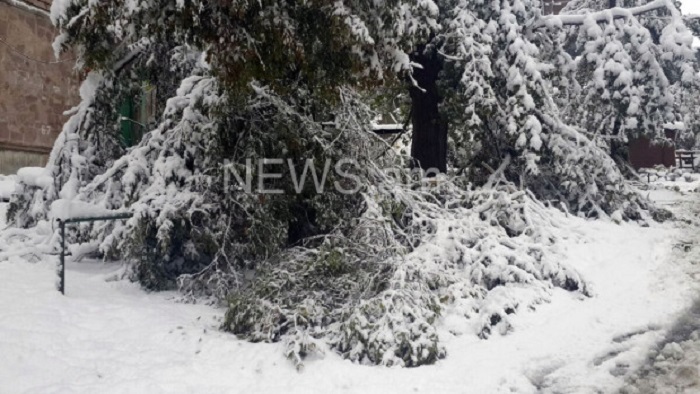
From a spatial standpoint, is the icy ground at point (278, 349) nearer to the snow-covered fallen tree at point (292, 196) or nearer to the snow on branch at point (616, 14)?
the snow-covered fallen tree at point (292, 196)

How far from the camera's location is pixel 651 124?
10836mm

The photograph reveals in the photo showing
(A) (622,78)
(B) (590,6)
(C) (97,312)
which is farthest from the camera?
(B) (590,6)

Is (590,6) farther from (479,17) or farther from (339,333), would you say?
(339,333)

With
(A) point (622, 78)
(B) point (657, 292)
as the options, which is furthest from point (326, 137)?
(A) point (622, 78)

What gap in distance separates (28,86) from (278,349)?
10484mm

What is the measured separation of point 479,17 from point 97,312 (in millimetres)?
6992

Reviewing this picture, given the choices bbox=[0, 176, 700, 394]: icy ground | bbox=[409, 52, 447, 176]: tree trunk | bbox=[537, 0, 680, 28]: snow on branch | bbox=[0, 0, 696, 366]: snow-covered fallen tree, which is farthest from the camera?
bbox=[537, 0, 680, 28]: snow on branch

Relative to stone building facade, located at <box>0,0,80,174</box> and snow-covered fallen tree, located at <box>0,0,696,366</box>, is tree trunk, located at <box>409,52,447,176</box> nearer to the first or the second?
snow-covered fallen tree, located at <box>0,0,696,366</box>

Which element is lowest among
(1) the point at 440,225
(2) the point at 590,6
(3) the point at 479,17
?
(1) the point at 440,225

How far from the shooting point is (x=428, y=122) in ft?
32.9

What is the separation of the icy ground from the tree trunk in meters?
4.14

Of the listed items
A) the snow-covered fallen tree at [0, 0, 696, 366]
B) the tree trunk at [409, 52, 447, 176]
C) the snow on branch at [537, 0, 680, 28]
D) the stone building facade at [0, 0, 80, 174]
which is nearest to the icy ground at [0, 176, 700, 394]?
the snow-covered fallen tree at [0, 0, 696, 366]

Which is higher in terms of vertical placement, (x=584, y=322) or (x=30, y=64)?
(x=30, y=64)

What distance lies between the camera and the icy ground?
13.5 ft
